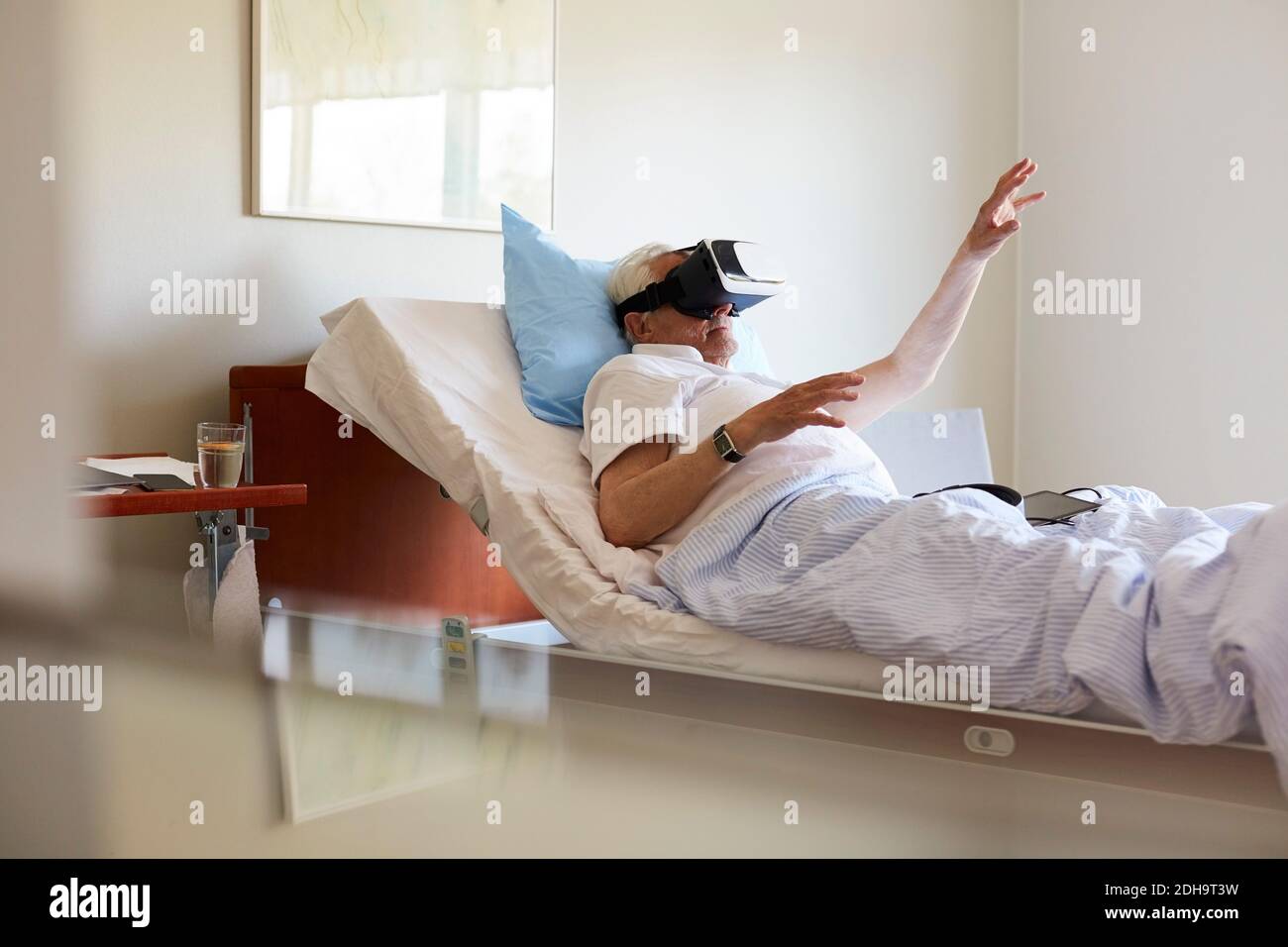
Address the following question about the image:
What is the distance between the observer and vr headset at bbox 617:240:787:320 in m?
2.20

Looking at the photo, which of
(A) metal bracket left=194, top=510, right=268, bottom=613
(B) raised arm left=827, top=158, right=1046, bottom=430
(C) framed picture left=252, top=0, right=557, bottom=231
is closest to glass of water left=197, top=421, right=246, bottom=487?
(A) metal bracket left=194, top=510, right=268, bottom=613

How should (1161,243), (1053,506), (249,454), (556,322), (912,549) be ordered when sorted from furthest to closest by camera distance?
(1161,243)
(249,454)
(556,322)
(1053,506)
(912,549)

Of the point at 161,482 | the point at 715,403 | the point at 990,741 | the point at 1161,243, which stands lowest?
the point at 990,741

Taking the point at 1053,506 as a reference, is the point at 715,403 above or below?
above

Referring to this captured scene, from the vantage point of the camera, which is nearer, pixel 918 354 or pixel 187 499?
pixel 187 499

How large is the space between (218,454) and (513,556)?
527mm

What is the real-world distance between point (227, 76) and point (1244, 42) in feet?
10.1

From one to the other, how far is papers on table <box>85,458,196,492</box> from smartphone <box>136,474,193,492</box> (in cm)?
2

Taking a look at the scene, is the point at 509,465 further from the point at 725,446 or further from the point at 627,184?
the point at 627,184

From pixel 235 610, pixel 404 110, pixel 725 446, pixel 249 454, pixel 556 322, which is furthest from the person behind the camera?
pixel 404 110

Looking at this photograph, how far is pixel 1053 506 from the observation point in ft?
6.56

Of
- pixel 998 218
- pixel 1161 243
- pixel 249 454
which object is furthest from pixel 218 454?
pixel 1161 243

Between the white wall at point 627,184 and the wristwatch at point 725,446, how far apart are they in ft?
3.14
